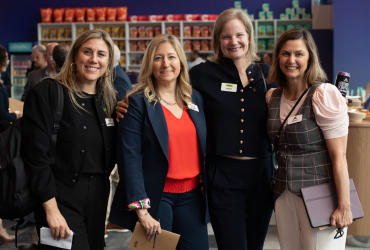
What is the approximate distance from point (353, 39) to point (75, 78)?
6.77 metres

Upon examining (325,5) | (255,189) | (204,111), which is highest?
(325,5)

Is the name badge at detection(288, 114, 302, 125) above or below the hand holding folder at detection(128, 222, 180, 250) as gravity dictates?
above

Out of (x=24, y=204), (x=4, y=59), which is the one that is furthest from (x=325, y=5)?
(x=24, y=204)

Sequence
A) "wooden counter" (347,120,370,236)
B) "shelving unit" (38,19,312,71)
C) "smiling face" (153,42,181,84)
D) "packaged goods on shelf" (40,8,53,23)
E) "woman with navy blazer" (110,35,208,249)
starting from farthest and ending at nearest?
"packaged goods on shelf" (40,8,53,23)
"shelving unit" (38,19,312,71)
"wooden counter" (347,120,370,236)
"smiling face" (153,42,181,84)
"woman with navy blazer" (110,35,208,249)

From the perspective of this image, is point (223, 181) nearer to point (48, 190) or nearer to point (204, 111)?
point (204, 111)

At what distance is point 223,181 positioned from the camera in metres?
2.05

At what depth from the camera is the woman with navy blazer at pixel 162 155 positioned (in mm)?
1789

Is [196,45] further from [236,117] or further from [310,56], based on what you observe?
[310,56]

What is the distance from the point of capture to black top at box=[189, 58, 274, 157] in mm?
2076

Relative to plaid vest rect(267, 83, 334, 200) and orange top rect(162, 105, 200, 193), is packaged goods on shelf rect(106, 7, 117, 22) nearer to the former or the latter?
orange top rect(162, 105, 200, 193)

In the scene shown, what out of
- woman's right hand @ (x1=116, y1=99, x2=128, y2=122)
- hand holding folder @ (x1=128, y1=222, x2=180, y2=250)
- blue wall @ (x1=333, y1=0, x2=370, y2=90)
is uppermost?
blue wall @ (x1=333, y1=0, x2=370, y2=90)

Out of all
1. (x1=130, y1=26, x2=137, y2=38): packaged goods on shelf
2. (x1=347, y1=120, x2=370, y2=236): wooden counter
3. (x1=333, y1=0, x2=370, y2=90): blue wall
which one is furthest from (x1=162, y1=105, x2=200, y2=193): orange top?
(x1=130, y1=26, x2=137, y2=38): packaged goods on shelf

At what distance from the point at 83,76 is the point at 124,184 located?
0.61 meters

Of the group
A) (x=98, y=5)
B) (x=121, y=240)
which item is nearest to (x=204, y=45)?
(x=98, y=5)
